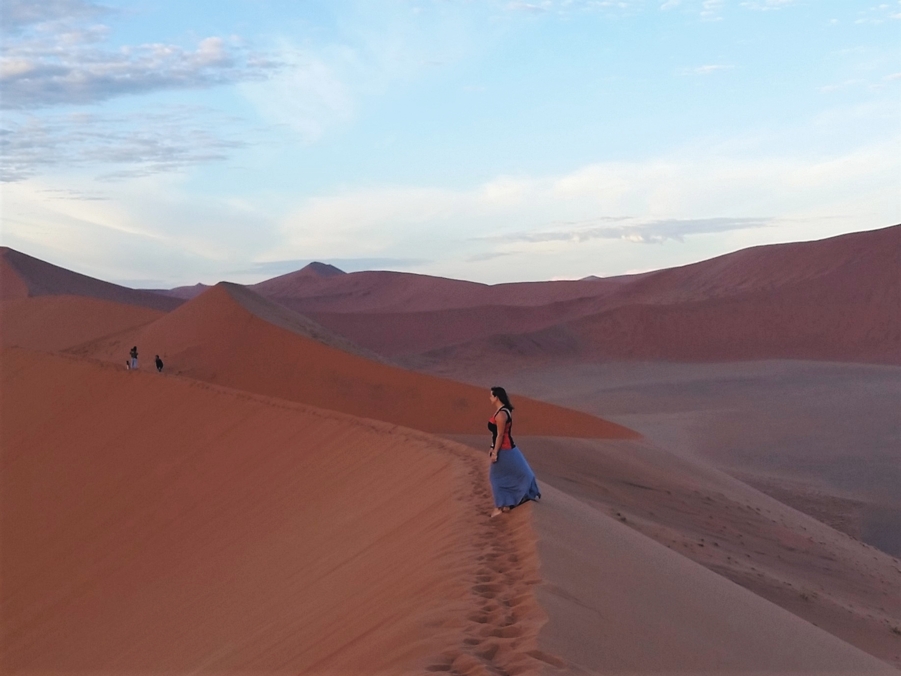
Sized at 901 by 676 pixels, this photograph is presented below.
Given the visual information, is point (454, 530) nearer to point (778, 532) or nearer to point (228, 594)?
point (228, 594)

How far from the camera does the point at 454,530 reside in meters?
6.99

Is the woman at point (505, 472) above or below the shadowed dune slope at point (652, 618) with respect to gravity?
above

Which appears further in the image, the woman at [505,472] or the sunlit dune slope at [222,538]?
the woman at [505,472]

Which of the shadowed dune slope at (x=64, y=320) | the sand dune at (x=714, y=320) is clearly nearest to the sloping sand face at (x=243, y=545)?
the shadowed dune slope at (x=64, y=320)

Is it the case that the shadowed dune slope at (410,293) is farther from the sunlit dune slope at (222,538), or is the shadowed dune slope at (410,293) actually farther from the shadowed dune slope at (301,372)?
the sunlit dune slope at (222,538)

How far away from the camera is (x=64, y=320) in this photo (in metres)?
41.8

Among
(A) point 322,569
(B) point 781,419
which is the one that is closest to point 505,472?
(A) point 322,569

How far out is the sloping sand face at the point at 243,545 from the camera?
5.36 m

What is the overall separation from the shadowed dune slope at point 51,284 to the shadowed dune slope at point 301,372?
3329 centimetres

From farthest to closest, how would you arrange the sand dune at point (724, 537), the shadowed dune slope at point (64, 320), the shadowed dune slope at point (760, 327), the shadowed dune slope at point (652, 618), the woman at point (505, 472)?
the shadowed dune slope at point (760, 327) → the shadowed dune slope at point (64, 320) → the sand dune at point (724, 537) → the woman at point (505, 472) → the shadowed dune slope at point (652, 618)

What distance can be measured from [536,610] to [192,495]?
26.6ft

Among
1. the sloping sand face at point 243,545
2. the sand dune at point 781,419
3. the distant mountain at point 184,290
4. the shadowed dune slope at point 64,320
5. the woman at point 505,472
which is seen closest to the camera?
the sloping sand face at point 243,545

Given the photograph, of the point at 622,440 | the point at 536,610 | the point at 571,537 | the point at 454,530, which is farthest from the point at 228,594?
the point at 622,440

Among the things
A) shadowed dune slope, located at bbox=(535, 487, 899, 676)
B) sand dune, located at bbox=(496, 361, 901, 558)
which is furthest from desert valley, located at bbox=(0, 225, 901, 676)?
sand dune, located at bbox=(496, 361, 901, 558)
